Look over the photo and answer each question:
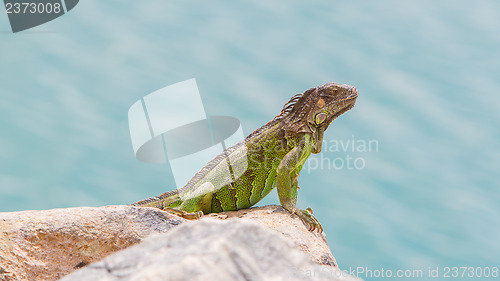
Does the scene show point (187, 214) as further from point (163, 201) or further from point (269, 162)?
point (269, 162)

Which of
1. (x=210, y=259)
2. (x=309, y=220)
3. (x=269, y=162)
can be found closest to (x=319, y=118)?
(x=269, y=162)

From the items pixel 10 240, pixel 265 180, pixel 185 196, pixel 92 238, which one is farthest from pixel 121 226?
pixel 265 180

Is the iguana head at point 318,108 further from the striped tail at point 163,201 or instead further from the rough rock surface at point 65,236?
the rough rock surface at point 65,236

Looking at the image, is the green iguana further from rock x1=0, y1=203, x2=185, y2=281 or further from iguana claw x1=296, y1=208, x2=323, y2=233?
rock x1=0, y1=203, x2=185, y2=281

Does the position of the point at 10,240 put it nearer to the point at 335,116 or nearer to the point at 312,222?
the point at 312,222

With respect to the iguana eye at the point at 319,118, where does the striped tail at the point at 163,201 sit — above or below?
below

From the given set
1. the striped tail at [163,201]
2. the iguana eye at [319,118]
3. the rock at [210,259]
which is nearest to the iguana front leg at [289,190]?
the iguana eye at [319,118]

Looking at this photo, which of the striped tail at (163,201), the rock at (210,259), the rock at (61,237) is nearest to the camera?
the rock at (210,259)
